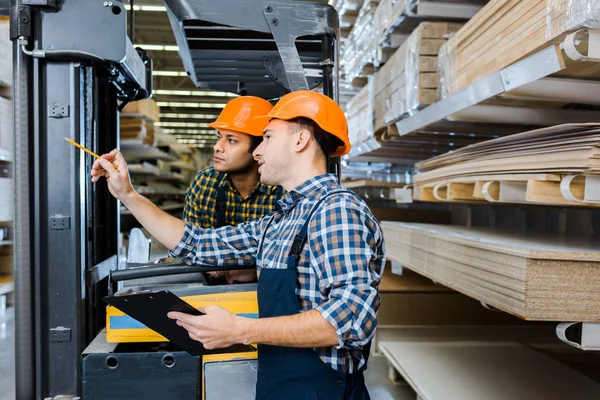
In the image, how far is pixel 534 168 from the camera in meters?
2.10

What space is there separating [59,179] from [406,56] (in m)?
2.51

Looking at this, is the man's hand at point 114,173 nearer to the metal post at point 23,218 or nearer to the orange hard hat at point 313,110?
the metal post at point 23,218

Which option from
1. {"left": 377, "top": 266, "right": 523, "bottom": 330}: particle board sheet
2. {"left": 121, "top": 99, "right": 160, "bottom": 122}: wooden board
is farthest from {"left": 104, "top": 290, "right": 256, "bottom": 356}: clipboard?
{"left": 121, "top": 99, "right": 160, "bottom": 122}: wooden board

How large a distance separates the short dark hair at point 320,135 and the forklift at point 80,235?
491 mm

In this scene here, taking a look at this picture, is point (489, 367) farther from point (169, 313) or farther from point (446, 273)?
point (169, 313)

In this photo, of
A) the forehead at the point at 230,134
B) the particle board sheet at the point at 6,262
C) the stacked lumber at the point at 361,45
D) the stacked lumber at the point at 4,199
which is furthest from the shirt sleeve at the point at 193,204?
the particle board sheet at the point at 6,262

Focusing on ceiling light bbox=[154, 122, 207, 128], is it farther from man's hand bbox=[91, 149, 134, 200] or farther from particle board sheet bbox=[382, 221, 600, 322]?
particle board sheet bbox=[382, 221, 600, 322]

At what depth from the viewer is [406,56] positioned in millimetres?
3705

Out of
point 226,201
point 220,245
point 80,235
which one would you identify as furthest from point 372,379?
point 80,235

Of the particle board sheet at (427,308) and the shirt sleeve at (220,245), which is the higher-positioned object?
the shirt sleeve at (220,245)

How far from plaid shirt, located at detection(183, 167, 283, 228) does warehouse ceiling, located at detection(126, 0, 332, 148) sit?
18.0 feet

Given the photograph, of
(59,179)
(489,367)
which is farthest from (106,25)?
(489,367)

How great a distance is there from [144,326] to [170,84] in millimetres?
19885

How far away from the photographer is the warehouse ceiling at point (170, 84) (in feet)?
43.2
